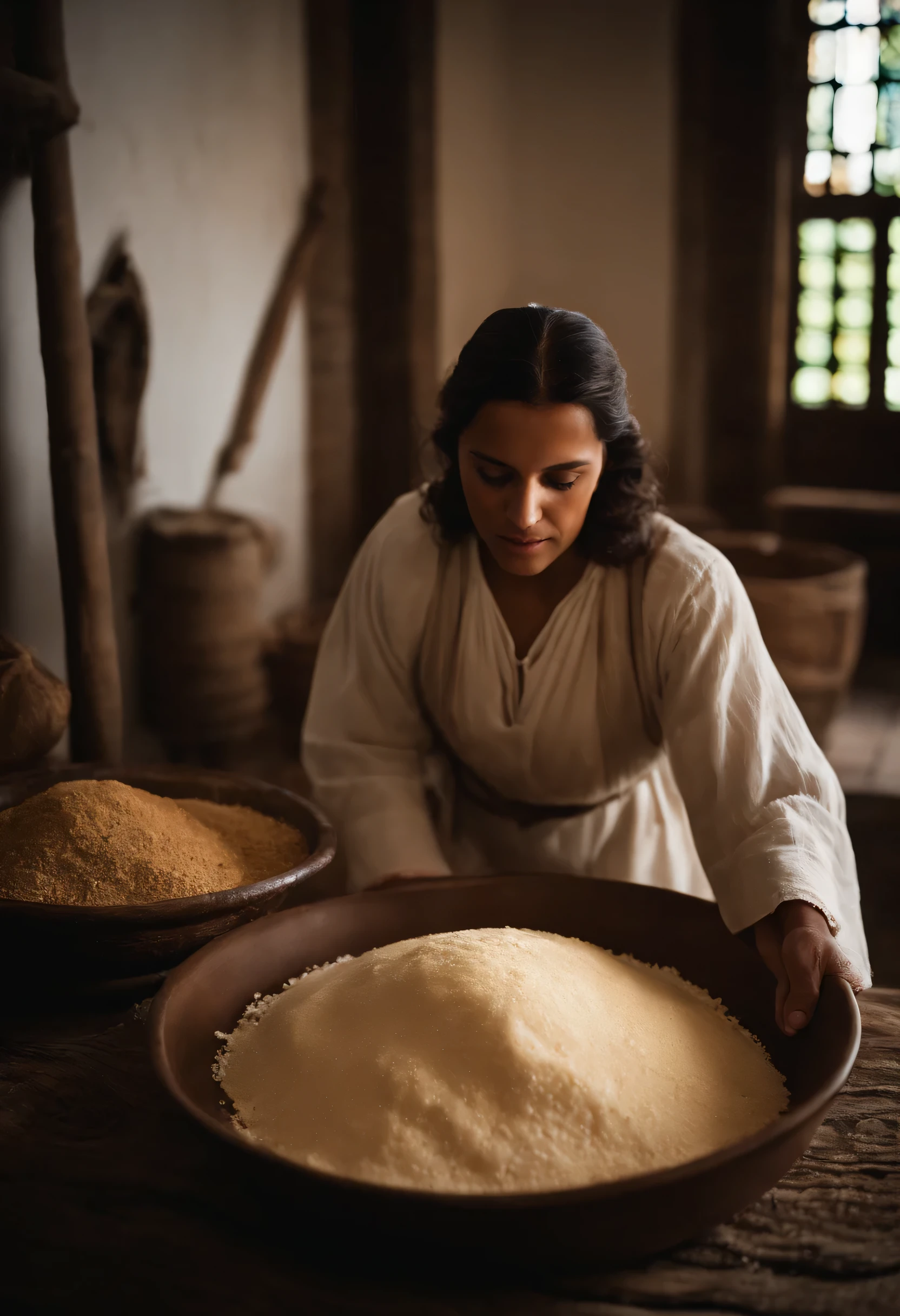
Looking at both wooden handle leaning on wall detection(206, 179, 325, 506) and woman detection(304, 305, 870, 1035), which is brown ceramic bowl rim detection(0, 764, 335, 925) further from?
wooden handle leaning on wall detection(206, 179, 325, 506)

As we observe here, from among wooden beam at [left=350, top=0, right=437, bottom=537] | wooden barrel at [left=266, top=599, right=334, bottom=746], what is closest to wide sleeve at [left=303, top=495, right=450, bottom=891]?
wooden barrel at [left=266, top=599, right=334, bottom=746]

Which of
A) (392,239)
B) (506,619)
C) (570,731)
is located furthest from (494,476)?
(392,239)

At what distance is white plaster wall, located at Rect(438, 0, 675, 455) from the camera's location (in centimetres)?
521

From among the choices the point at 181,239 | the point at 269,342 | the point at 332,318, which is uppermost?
the point at 181,239

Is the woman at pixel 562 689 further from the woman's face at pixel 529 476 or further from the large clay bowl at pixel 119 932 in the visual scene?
the large clay bowl at pixel 119 932

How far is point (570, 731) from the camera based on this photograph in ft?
5.70

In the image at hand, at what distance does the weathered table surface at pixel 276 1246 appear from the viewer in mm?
920

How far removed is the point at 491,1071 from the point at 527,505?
2.30 ft

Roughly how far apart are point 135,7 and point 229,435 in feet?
4.30

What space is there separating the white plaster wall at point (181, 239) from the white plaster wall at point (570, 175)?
0.93 meters

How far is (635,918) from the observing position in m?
1.35

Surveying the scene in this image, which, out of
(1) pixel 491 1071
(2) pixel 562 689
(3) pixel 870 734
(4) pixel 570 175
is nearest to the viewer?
(1) pixel 491 1071

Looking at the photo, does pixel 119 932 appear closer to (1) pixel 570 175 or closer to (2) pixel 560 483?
(2) pixel 560 483

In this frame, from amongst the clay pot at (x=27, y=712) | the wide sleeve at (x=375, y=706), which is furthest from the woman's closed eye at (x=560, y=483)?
the clay pot at (x=27, y=712)
